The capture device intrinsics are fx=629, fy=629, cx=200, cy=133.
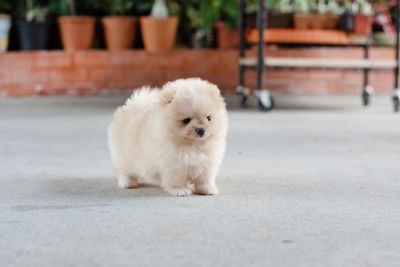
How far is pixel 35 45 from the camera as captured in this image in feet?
16.8

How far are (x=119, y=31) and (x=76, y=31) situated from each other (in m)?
0.35

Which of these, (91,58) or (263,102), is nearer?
(263,102)

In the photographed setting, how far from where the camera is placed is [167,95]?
173cm

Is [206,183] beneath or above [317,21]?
beneath

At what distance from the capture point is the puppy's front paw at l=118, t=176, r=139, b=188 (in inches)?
74.0

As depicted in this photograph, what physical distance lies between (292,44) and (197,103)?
145 inches

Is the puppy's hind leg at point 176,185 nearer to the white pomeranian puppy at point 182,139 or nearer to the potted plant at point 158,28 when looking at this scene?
the white pomeranian puppy at point 182,139

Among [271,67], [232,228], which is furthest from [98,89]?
[232,228]

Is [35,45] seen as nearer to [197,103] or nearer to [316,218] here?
[197,103]

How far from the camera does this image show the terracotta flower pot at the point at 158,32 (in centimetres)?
513

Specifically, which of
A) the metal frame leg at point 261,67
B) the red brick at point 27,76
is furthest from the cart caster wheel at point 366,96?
the red brick at point 27,76

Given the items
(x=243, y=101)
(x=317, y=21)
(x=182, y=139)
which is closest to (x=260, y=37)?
(x=243, y=101)

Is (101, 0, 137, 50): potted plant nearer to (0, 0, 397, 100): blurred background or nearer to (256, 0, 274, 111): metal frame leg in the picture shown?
(0, 0, 397, 100): blurred background

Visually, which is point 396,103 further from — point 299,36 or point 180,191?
point 180,191
